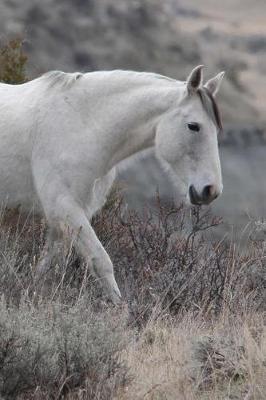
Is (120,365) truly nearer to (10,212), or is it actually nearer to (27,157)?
(27,157)

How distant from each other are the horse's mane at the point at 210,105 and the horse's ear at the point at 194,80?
37mm

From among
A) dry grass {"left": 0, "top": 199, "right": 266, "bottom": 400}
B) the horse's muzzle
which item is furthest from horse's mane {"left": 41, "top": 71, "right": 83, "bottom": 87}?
the horse's muzzle

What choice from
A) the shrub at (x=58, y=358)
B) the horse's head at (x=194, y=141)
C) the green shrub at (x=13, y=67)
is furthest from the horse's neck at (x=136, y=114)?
the green shrub at (x=13, y=67)

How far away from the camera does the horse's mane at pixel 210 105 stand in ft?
22.1

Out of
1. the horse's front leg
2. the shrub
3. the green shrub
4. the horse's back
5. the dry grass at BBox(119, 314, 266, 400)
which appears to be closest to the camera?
the shrub

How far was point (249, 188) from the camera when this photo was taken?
2455 cm

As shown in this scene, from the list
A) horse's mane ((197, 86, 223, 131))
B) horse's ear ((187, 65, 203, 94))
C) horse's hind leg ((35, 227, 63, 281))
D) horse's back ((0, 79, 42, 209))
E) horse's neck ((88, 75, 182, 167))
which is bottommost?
horse's hind leg ((35, 227, 63, 281))

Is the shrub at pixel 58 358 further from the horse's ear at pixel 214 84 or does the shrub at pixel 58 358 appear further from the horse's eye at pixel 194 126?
the horse's ear at pixel 214 84

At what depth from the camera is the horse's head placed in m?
6.61

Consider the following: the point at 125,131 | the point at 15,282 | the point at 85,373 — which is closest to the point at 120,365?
the point at 85,373

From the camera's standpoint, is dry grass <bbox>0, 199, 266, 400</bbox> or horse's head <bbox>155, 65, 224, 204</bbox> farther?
horse's head <bbox>155, 65, 224, 204</bbox>

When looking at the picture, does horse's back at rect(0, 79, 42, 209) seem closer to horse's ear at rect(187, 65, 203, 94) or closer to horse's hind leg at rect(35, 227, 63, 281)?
horse's hind leg at rect(35, 227, 63, 281)

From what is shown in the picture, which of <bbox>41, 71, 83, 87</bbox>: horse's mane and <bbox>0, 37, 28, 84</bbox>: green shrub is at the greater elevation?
<bbox>41, 71, 83, 87</bbox>: horse's mane

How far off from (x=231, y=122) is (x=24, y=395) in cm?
2514
